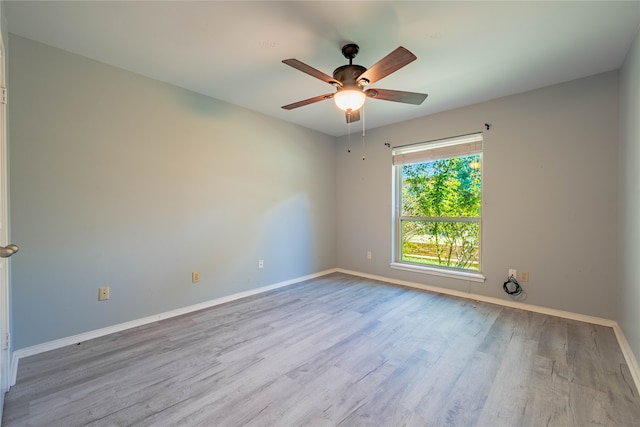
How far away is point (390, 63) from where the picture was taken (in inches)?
70.7

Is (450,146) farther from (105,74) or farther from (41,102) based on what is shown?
(41,102)

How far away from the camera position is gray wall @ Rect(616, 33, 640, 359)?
196 centimetres

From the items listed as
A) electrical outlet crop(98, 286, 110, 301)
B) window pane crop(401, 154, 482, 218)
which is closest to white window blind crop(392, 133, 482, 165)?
window pane crop(401, 154, 482, 218)

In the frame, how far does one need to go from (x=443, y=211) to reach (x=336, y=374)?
2733 millimetres

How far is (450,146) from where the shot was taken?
364cm

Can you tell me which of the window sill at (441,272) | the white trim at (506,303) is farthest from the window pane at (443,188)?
the white trim at (506,303)

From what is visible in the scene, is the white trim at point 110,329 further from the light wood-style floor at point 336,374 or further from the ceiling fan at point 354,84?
the ceiling fan at point 354,84

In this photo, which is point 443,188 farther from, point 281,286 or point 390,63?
point 281,286

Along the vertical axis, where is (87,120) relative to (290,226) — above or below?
above

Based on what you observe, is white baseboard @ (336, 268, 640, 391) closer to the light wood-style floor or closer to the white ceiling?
the light wood-style floor

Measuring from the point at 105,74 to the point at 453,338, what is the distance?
385 cm

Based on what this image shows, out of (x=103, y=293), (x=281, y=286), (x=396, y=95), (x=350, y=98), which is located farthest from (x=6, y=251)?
(x=281, y=286)

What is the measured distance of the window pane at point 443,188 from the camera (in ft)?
11.6

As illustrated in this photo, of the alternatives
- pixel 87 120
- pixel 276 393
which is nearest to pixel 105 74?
pixel 87 120
